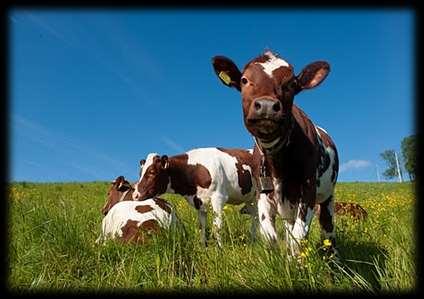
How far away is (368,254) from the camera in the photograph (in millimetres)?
6797

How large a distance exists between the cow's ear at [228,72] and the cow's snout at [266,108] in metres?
0.95

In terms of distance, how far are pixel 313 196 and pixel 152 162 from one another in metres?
6.68

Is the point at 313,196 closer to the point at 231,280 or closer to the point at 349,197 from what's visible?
the point at 231,280

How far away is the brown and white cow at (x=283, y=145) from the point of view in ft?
16.4

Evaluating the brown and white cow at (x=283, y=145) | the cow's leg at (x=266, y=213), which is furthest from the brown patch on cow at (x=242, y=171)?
the cow's leg at (x=266, y=213)

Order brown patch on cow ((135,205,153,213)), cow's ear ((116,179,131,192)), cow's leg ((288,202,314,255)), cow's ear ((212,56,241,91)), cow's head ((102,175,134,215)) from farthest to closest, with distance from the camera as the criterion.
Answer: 1. cow's ear ((116,179,131,192))
2. cow's head ((102,175,134,215))
3. brown patch on cow ((135,205,153,213))
4. cow's ear ((212,56,241,91))
5. cow's leg ((288,202,314,255))

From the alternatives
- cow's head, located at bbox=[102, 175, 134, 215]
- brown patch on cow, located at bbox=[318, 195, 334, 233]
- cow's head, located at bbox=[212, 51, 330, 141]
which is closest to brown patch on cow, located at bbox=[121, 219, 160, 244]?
brown patch on cow, located at bbox=[318, 195, 334, 233]

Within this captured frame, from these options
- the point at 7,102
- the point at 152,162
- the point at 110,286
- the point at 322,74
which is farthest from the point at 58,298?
the point at 152,162

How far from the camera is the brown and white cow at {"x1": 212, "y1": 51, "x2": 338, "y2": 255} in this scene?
4.99 m

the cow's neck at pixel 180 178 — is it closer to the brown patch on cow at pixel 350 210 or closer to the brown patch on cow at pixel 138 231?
the brown patch on cow at pixel 138 231

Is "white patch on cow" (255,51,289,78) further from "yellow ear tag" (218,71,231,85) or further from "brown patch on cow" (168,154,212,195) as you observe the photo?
"brown patch on cow" (168,154,212,195)

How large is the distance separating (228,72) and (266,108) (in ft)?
3.70

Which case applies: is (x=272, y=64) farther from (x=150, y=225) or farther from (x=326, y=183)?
(x=150, y=225)
